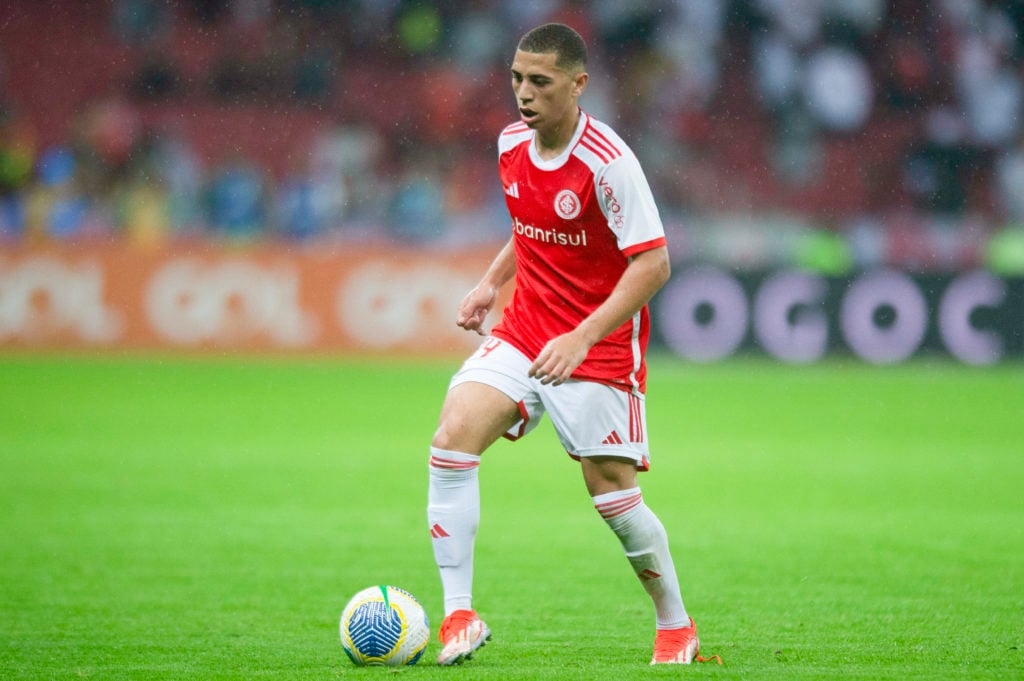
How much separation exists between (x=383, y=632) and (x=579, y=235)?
151cm

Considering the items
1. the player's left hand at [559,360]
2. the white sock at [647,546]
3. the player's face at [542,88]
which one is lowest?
the white sock at [647,546]

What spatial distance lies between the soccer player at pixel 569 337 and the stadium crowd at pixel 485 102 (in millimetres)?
14128

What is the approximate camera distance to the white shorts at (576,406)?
4.91 meters

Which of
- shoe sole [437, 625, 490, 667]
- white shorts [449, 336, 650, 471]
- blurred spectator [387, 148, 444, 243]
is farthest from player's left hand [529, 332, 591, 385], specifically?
blurred spectator [387, 148, 444, 243]

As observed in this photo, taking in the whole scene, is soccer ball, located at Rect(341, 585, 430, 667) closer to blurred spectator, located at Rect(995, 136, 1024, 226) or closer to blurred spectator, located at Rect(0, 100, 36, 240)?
blurred spectator, located at Rect(0, 100, 36, 240)

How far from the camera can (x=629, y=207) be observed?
4.72m

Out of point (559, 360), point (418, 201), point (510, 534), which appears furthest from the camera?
point (418, 201)

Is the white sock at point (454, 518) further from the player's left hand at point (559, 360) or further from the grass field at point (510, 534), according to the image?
the player's left hand at point (559, 360)

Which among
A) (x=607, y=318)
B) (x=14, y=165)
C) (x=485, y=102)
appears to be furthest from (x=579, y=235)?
(x=485, y=102)

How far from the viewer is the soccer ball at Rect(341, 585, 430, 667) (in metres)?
4.74

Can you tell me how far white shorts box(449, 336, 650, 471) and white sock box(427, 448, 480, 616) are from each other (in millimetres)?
258

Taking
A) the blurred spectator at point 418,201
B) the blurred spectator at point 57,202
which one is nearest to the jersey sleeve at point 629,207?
the blurred spectator at point 418,201

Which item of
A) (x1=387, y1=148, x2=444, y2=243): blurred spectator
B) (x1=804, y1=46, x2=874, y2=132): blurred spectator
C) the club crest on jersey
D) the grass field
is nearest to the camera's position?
the club crest on jersey

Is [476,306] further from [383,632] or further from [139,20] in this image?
[139,20]
